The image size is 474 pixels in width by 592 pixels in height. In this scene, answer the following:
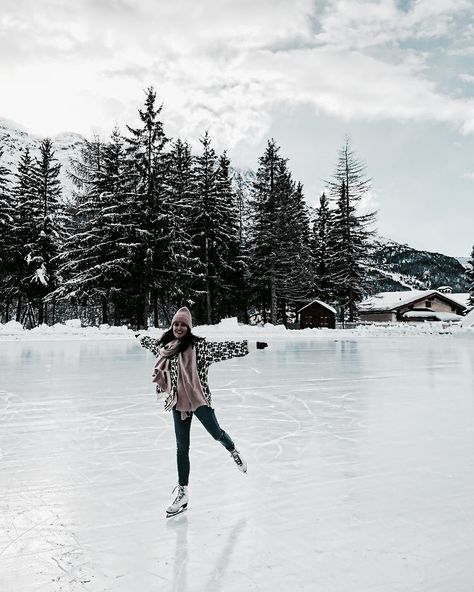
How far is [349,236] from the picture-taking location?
47094mm

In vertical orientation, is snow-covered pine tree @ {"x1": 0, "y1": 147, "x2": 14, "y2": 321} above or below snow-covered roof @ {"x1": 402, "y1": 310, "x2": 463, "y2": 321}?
above

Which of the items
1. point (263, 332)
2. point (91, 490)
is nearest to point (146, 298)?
point (263, 332)

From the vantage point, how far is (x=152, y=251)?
113 feet

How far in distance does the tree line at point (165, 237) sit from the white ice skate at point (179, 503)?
30.2 metres

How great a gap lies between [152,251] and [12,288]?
13459 mm

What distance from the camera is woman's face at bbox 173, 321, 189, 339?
389 centimetres

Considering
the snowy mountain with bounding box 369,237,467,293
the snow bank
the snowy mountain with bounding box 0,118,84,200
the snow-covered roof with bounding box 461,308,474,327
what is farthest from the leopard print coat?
the snowy mountain with bounding box 0,118,84,200

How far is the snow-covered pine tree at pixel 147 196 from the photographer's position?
34688 millimetres

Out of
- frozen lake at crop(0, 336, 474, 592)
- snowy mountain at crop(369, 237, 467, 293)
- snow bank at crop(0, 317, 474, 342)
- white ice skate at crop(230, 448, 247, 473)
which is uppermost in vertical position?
snowy mountain at crop(369, 237, 467, 293)

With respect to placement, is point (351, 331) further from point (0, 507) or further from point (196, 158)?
point (0, 507)

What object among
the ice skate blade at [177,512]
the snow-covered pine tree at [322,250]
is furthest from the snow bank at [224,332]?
the ice skate blade at [177,512]

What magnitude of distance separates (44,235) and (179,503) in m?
38.0

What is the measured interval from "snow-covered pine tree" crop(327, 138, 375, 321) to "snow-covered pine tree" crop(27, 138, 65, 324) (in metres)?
23.8

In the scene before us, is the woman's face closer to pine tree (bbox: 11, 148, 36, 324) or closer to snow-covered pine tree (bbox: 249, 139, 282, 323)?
snow-covered pine tree (bbox: 249, 139, 282, 323)
